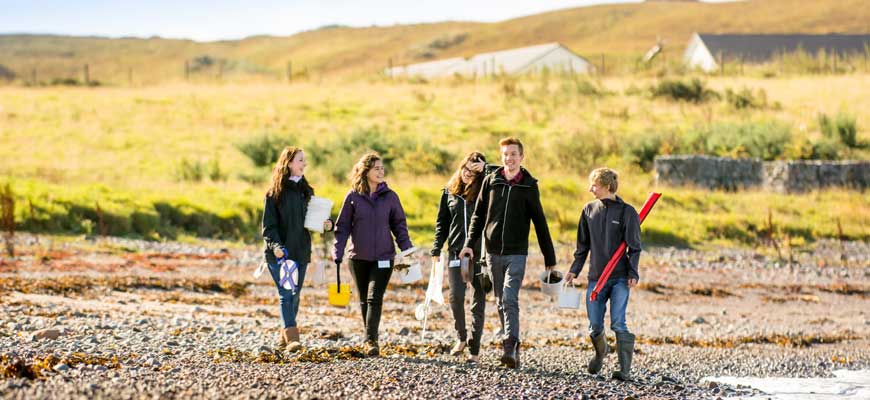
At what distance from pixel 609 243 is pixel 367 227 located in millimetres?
2119

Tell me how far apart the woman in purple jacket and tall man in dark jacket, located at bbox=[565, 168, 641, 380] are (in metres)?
1.63

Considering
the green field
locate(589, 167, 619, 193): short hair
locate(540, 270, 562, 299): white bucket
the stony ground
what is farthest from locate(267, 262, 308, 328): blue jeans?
the green field

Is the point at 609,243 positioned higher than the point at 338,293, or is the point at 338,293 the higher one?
the point at 609,243

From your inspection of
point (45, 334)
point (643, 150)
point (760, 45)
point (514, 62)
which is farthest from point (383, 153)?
point (760, 45)

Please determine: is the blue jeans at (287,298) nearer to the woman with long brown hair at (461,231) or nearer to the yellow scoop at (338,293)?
the yellow scoop at (338,293)

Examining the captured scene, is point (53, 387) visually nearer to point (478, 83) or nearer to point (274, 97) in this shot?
point (274, 97)

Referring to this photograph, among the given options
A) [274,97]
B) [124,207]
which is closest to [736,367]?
[124,207]

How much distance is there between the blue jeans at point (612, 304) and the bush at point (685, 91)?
3611 centimetres

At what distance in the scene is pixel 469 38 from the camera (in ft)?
443

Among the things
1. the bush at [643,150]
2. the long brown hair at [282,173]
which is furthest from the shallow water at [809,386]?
the bush at [643,150]

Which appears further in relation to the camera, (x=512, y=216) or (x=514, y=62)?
(x=514, y=62)

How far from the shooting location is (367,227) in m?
10.1

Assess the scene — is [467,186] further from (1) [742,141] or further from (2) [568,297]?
(1) [742,141]

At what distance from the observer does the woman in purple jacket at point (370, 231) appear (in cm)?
1010
